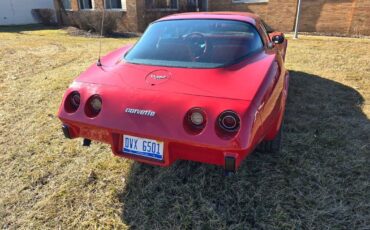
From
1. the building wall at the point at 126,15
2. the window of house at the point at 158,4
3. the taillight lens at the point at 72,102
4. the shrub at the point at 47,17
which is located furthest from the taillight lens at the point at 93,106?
the shrub at the point at 47,17

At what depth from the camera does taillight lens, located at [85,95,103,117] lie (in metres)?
2.55

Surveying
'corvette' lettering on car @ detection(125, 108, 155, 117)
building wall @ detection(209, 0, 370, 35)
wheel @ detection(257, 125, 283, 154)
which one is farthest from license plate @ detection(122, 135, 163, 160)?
building wall @ detection(209, 0, 370, 35)

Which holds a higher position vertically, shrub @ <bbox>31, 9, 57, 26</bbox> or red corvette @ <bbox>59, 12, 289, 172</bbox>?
red corvette @ <bbox>59, 12, 289, 172</bbox>

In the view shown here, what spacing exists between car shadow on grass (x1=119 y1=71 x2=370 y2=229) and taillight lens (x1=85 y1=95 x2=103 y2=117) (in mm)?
762

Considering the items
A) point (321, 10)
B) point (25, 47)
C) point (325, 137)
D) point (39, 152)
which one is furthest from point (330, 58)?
point (25, 47)

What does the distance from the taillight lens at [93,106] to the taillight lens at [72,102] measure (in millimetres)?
144

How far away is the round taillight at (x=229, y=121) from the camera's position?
2.13 m

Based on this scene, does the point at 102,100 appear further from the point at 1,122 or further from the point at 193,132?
the point at 1,122

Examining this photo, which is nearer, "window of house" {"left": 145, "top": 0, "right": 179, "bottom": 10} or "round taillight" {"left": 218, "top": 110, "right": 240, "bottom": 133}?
"round taillight" {"left": 218, "top": 110, "right": 240, "bottom": 133}

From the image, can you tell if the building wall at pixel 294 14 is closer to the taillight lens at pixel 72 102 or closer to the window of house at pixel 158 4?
the window of house at pixel 158 4

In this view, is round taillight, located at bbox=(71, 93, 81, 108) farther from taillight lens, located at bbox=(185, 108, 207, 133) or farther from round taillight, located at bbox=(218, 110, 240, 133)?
round taillight, located at bbox=(218, 110, 240, 133)

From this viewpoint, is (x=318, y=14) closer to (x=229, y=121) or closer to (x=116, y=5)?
(x=116, y=5)

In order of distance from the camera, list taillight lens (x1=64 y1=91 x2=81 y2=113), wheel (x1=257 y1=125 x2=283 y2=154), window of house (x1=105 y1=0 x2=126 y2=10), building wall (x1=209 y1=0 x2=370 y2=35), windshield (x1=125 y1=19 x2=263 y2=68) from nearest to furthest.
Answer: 1. taillight lens (x1=64 y1=91 x2=81 y2=113)
2. windshield (x1=125 y1=19 x2=263 y2=68)
3. wheel (x1=257 y1=125 x2=283 y2=154)
4. building wall (x1=209 y1=0 x2=370 y2=35)
5. window of house (x1=105 y1=0 x2=126 y2=10)

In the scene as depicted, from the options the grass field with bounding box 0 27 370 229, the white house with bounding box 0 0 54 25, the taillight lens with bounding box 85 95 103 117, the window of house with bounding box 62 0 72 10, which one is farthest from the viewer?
the white house with bounding box 0 0 54 25
